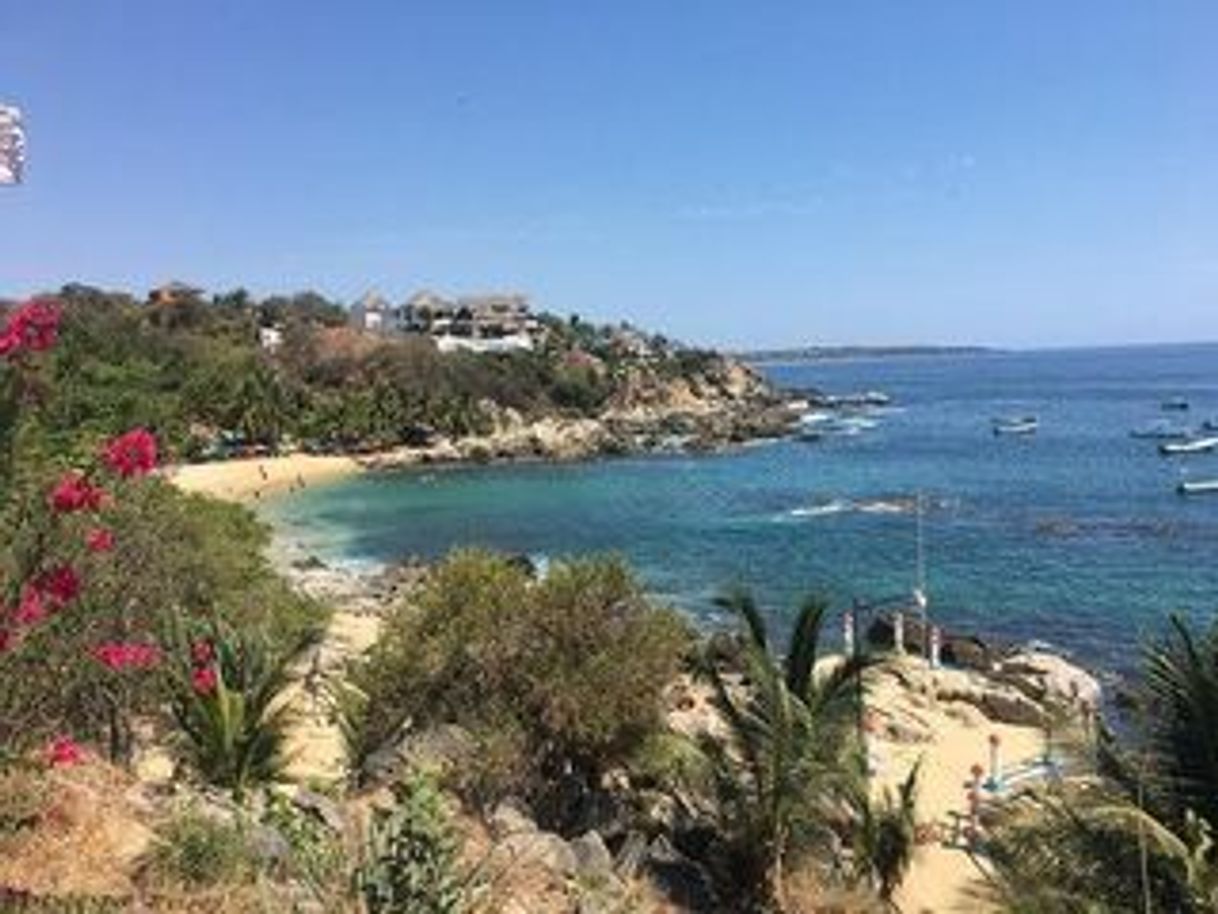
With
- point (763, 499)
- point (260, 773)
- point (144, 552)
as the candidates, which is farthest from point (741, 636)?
point (763, 499)

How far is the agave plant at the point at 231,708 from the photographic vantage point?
53.2 ft

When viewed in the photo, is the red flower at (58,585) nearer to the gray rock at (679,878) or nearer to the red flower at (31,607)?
the red flower at (31,607)

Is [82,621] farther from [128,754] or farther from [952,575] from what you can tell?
[952,575]

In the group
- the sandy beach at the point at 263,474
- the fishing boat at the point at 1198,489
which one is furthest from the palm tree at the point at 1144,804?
the sandy beach at the point at 263,474

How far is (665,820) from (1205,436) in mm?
99898

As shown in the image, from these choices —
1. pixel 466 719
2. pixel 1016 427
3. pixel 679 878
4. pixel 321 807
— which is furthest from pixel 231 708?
pixel 1016 427

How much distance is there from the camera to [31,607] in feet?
25.0

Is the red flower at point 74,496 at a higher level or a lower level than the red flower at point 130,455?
lower

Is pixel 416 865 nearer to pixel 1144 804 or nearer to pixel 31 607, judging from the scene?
pixel 31 607

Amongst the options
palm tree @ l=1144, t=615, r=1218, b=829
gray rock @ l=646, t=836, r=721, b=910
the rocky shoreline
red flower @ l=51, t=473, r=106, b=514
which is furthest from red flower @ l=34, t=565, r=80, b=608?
the rocky shoreline

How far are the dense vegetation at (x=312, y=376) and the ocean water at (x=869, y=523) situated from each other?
12.8 m

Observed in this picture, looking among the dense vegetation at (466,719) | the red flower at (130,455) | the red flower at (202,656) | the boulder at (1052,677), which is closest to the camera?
the red flower at (130,455)

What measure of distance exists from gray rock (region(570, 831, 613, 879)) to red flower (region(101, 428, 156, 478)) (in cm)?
794

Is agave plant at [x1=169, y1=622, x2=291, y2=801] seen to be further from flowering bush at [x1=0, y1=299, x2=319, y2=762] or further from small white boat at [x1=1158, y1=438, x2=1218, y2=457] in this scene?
small white boat at [x1=1158, y1=438, x2=1218, y2=457]
